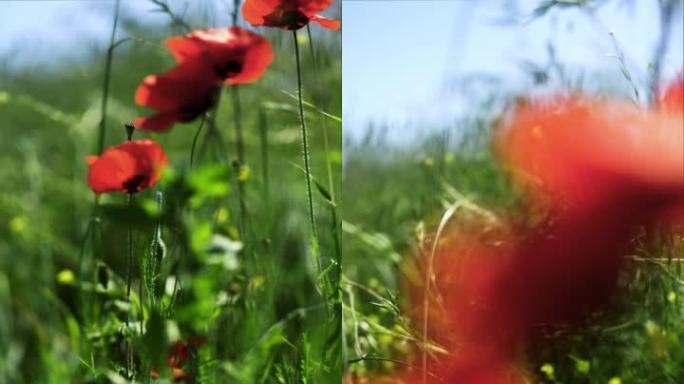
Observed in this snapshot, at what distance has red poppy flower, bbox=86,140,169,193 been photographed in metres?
0.82

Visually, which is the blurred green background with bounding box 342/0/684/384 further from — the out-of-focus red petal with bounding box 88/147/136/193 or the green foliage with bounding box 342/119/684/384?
the out-of-focus red petal with bounding box 88/147/136/193

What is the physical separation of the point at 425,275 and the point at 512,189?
0.39ft

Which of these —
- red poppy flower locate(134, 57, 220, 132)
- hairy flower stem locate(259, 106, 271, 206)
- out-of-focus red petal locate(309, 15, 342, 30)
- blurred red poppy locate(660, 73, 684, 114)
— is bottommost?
hairy flower stem locate(259, 106, 271, 206)

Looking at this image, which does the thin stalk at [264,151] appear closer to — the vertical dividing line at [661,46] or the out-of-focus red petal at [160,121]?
the out-of-focus red petal at [160,121]

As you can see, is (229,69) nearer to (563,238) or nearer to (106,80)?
(106,80)

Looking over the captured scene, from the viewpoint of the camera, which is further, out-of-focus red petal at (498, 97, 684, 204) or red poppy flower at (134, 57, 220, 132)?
out-of-focus red petal at (498, 97, 684, 204)

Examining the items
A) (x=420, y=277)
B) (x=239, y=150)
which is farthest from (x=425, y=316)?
(x=239, y=150)

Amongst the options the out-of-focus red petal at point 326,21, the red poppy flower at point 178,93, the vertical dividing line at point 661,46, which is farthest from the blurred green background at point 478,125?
the red poppy flower at point 178,93

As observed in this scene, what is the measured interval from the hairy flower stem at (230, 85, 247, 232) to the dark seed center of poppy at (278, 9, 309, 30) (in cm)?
8

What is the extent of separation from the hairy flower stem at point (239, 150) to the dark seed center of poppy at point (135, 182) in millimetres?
101

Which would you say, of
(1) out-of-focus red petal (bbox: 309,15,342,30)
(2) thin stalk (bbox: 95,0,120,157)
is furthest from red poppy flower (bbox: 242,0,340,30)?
(2) thin stalk (bbox: 95,0,120,157)

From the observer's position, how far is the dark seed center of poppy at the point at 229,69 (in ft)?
2.70

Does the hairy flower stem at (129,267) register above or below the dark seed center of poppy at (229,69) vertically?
below

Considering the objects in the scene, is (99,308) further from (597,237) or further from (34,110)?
(597,237)
